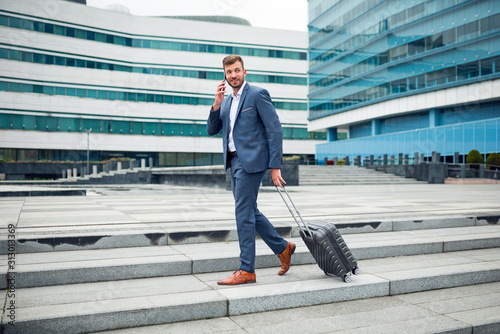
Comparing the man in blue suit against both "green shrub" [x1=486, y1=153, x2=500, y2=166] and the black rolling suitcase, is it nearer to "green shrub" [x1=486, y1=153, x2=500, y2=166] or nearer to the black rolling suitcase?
the black rolling suitcase

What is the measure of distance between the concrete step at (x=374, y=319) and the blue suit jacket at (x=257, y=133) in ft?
4.10

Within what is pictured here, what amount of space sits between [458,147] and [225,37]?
32.1 meters

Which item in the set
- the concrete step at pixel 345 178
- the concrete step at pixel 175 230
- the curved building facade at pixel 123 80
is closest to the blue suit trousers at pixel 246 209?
the concrete step at pixel 175 230

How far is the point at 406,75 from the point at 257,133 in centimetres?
3943

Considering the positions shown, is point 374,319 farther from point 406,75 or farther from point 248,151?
point 406,75

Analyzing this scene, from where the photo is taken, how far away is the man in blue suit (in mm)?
3840

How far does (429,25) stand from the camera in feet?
121

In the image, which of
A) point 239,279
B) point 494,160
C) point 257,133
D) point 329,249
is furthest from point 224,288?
point 494,160

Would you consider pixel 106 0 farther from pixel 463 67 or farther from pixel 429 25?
pixel 463 67

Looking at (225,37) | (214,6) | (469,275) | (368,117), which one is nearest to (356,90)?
(368,117)

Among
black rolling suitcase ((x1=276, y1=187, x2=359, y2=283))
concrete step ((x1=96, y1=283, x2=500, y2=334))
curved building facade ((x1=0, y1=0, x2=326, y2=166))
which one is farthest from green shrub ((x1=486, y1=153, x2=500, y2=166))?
curved building facade ((x1=0, y1=0, x2=326, y2=166))

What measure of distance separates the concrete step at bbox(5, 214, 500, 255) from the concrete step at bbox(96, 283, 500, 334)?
1.74 m

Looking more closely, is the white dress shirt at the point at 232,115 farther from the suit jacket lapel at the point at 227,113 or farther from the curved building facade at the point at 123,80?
the curved building facade at the point at 123,80

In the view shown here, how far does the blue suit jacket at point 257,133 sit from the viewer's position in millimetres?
3830
